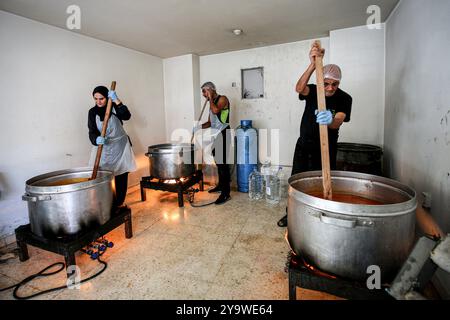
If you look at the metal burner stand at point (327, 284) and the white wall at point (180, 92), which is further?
the white wall at point (180, 92)

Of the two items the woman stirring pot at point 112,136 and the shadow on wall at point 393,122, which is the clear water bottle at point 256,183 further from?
the woman stirring pot at point 112,136

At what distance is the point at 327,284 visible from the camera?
1.10 m

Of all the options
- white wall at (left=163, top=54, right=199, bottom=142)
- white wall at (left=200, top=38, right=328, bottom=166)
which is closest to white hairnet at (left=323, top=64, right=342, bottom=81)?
white wall at (left=200, top=38, right=328, bottom=166)

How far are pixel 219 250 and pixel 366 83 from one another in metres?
2.63

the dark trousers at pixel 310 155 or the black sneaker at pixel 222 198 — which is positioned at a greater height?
the dark trousers at pixel 310 155

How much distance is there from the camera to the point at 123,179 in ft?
8.75

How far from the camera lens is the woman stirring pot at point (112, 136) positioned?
2.36 meters

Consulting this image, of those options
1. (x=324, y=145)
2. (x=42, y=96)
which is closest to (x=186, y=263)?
(x=324, y=145)

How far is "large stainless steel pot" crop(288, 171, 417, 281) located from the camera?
971 mm

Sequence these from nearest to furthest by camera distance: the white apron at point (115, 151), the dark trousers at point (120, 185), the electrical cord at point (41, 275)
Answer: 1. the electrical cord at point (41, 275)
2. the white apron at point (115, 151)
3. the dark trousers at point (120, 185)

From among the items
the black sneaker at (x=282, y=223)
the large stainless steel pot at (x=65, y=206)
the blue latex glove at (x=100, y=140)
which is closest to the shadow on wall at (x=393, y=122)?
the black sneaker at (x=282, y=223)

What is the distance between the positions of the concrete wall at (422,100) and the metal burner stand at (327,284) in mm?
694

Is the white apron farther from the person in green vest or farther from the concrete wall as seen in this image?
the concrete wall

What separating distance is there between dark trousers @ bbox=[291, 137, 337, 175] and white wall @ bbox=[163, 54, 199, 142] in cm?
236
